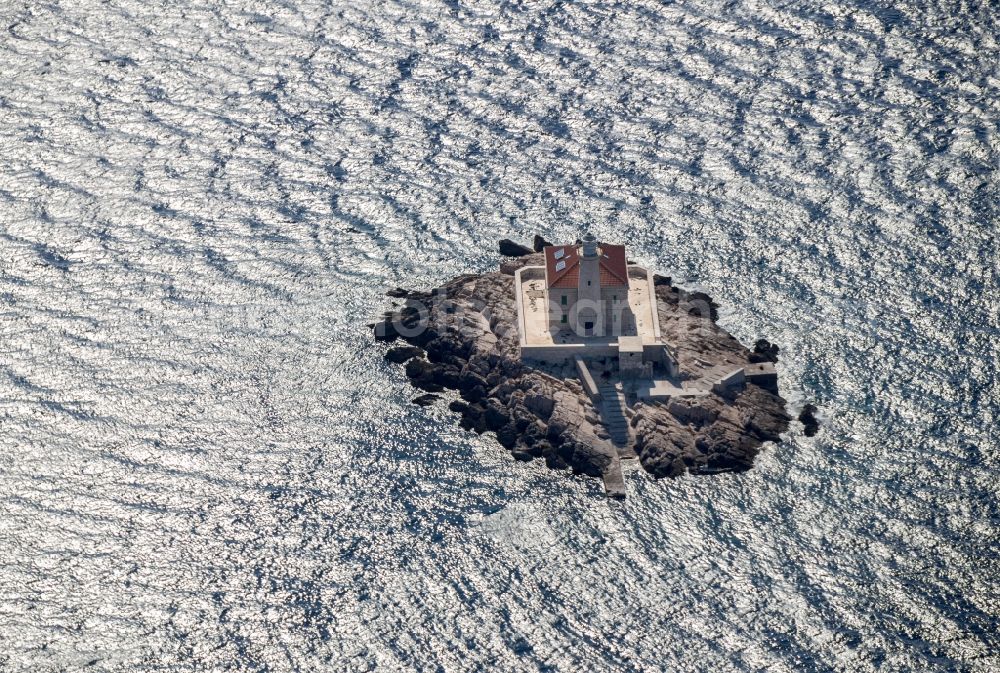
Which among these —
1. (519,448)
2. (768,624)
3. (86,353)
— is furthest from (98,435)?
(768,624)

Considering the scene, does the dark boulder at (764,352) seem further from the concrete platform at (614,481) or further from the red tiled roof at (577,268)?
the concrete platform at (614,481)

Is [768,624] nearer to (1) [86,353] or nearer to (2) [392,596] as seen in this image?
(2) [392,596]

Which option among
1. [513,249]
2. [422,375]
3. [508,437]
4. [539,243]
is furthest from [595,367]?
[539,243]

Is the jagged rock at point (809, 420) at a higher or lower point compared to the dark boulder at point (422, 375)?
lower

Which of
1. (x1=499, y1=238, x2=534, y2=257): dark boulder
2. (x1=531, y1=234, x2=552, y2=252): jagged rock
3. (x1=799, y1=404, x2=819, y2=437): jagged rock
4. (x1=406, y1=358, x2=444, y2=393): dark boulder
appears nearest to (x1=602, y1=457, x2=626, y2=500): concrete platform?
(x1=799, y1=404, x2=819, y2=437): jagged rock

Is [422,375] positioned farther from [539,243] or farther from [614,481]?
[614,481]

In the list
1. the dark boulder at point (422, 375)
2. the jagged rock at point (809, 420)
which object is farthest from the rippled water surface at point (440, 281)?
the dark boulder at point (422, 375)

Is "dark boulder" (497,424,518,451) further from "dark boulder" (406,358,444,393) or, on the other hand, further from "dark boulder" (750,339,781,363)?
"dark boulder" (750,339,781,363)
